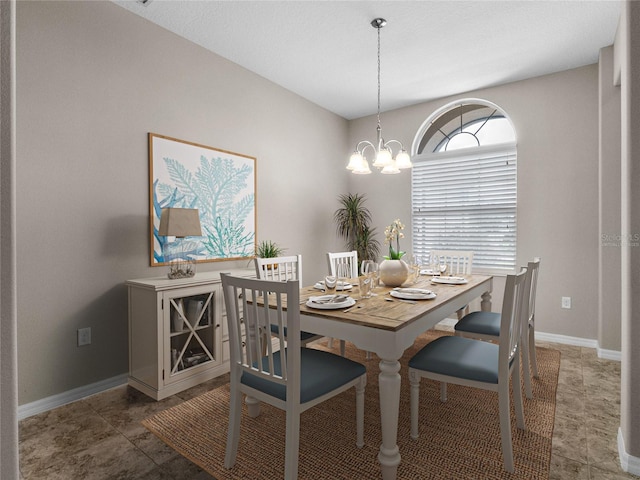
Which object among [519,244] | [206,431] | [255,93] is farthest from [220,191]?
[519,244]

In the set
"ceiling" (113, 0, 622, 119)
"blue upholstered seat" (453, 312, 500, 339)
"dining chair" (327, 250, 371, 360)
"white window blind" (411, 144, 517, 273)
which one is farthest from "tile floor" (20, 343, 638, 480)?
"ceiling" (113, 0, 622, 119)

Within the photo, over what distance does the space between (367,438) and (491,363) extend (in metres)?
0.77

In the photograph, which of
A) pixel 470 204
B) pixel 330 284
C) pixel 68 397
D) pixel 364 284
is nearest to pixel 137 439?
pixel 68 397

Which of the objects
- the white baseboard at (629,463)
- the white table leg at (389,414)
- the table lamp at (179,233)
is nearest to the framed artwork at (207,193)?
the table lamp at (179,233)

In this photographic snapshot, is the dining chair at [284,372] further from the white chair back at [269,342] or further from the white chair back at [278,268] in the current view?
the white chair back at [278,268]

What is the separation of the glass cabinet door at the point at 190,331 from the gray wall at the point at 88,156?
466mm

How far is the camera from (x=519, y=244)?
3838 mm

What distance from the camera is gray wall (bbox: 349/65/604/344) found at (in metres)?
3.46

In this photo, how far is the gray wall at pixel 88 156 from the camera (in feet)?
7.18

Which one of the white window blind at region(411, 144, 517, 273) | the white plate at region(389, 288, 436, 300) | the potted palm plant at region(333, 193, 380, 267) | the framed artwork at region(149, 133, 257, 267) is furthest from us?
the potted palm plant at region(333, 193, 380, 267)

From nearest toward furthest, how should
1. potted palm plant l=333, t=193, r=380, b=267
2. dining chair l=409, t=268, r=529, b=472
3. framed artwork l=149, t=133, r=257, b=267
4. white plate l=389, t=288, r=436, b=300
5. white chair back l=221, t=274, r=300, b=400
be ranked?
white chair back l=221, t=274, r=300, b=400, dining chair l=409, t=268, r=529, b=472, white plate l=389, t=288, r=436, b=300, framed artwork l=149, t=133, r=257, b=267, potted palm plant l=333, t=193, r=380, b=267

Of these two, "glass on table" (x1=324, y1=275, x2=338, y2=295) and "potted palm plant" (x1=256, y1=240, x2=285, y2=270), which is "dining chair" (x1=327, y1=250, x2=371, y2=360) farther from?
"glass on table" (x1=324, y1=275, x2=338, y2=295)

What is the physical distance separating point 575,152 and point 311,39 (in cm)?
281

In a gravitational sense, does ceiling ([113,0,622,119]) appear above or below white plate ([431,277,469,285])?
above
